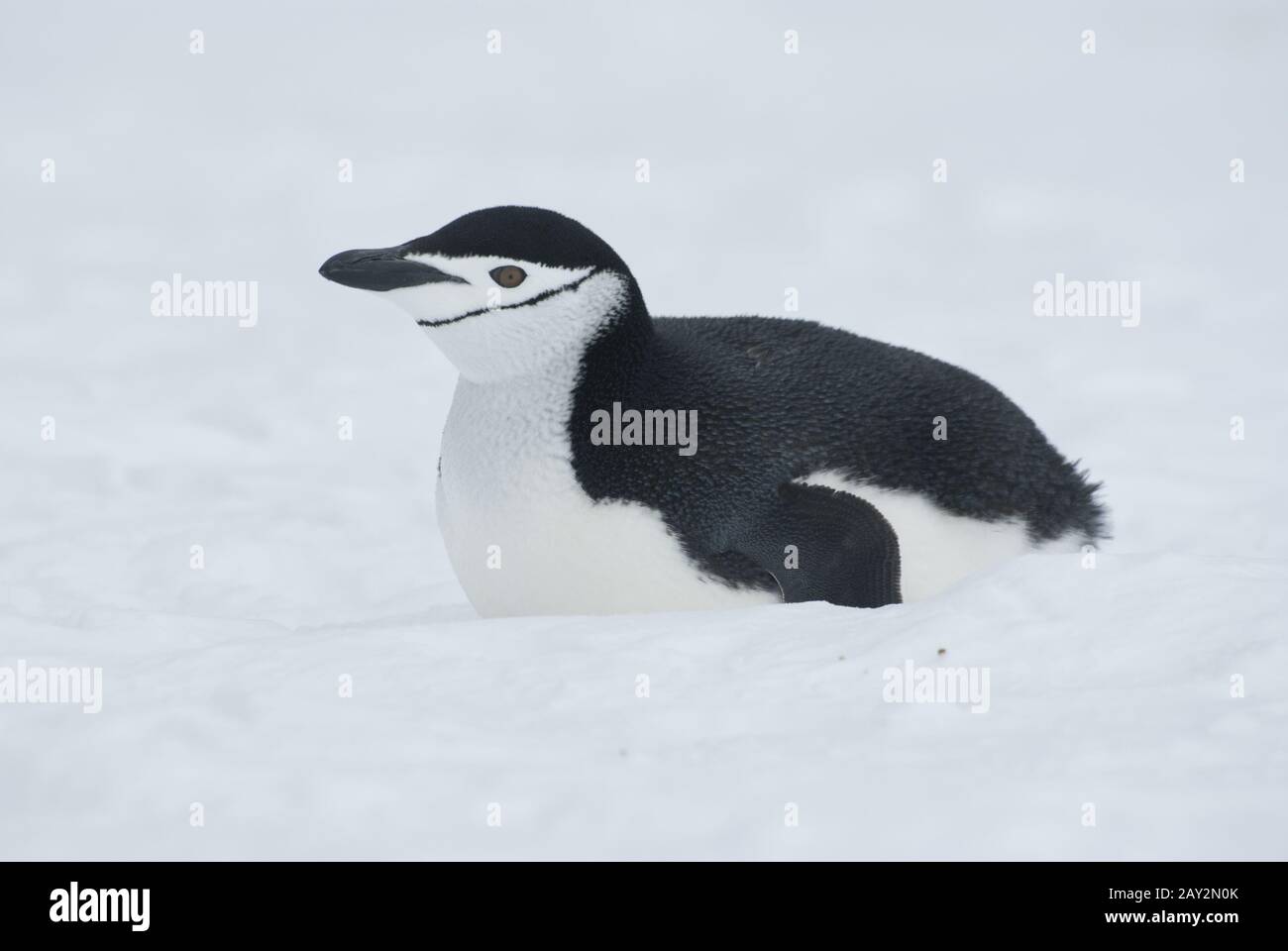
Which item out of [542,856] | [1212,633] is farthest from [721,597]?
[542,856]

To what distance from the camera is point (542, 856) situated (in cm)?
256

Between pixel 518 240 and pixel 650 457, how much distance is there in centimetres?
59

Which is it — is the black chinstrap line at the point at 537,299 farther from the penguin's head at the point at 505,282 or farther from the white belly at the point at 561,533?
the white belly at the point at 561,533

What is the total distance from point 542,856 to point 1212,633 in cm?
140

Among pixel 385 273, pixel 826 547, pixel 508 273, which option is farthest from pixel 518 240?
pixel 826 547

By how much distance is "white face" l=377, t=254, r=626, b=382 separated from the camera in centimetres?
399

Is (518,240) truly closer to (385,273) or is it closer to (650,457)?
(385,273)

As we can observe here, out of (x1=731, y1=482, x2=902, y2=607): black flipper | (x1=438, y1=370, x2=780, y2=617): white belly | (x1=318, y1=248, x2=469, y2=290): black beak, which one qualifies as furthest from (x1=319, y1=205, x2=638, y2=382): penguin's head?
(x1=731, y1=482, x2=902, y2=607): black flipper

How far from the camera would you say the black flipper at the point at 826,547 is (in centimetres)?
387

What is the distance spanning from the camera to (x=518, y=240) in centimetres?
400

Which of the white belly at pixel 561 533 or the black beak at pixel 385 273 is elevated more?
the black beak at pixel 385 273

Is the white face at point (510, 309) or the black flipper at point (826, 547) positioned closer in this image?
the black flipper at point (826, 547)

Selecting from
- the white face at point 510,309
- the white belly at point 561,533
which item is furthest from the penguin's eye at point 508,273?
the white belly at point 561,533
